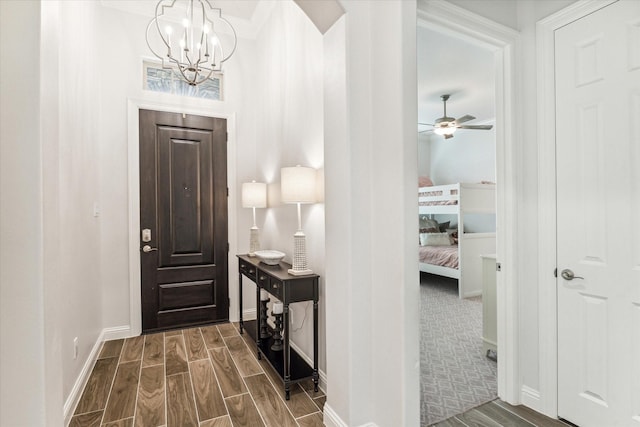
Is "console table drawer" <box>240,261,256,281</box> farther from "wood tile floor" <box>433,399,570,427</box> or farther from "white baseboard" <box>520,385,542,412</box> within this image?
"white baseboard" <box>520,385,542,412</box>

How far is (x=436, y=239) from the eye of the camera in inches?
252

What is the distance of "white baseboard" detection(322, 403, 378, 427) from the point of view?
1.75 meters

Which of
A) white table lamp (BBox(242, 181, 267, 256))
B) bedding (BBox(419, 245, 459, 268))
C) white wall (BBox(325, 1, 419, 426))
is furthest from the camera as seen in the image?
bedding (BBox(419, 245, 459, 268))

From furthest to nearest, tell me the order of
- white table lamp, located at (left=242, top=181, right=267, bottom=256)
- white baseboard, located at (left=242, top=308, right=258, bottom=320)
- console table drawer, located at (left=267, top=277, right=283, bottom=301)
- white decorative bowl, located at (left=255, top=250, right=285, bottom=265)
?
white baseboard, located at (left=242, top=308, right=258, bottom=320) < white table lamp, located at (left=242, top=181, right=267, bottom=256) < white decorative bowl, located at (left=255, top=250, right=285, bottom=265) < console table drawer, located at (left=267, top=277, right=283, bottom=301)

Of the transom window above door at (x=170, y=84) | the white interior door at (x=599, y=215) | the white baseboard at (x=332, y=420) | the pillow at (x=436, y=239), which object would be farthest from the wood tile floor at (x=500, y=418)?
the pillow at (x=436, y=239)

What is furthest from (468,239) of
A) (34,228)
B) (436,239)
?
(34,228)

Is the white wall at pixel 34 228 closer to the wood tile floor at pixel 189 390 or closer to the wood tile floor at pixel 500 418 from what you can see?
the wood tile floor at pixel 189 390

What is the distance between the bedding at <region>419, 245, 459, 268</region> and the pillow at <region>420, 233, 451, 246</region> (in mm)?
154

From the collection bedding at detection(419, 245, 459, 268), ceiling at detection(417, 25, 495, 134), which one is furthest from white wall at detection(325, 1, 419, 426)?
bedding at detection(419, 245, 459, 268)

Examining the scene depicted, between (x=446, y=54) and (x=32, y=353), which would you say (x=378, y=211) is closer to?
(x=32, y=353)

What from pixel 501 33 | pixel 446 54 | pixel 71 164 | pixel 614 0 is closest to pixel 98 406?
pixel 71 164

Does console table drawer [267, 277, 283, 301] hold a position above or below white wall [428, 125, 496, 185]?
below

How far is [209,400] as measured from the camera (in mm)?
2225

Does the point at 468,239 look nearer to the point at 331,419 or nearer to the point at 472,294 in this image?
the point at 472,294
